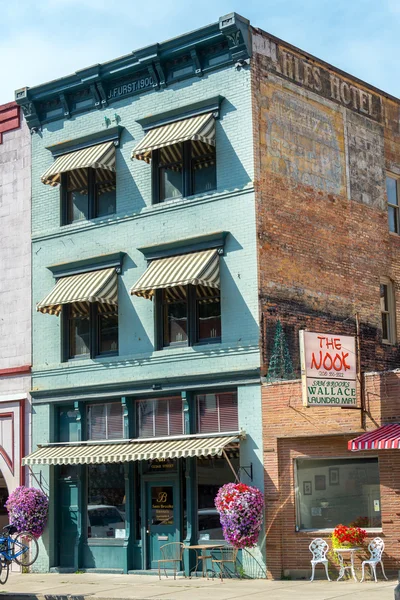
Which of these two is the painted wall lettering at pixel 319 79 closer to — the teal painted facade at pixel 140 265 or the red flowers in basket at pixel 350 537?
the teal painted facade at pixel 140 265

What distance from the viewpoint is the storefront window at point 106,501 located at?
2491 centimetres

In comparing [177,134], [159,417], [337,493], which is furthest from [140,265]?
[337,493]

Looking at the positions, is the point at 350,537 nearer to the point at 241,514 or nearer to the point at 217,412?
the point at 241,514

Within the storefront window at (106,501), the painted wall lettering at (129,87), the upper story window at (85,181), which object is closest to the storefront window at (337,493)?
the storefront window at (106,501)

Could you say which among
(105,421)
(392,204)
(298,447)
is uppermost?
(392,204)

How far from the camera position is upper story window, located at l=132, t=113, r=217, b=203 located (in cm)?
2405

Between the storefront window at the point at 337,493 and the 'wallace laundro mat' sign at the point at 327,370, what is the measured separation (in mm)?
1738

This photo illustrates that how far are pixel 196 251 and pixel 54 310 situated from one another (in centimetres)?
450

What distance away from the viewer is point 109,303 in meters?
25.4

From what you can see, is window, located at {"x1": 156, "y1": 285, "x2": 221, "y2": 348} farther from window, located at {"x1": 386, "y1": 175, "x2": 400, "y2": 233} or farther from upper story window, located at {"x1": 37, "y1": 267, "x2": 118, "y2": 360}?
window, located at {"x1": 386, "y1": 175, "x2": 400, "y2": 233}

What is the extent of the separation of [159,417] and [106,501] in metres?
2.61

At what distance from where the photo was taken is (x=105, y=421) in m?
25.6

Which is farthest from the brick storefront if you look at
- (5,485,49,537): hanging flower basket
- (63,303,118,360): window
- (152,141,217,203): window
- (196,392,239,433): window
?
(5,485,49,537): hanging flower basket

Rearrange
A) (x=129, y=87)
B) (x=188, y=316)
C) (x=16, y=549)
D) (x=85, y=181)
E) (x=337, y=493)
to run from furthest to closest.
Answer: (x=85, y=181)
(x=16, y=549)
(x=129, y=87)
(x=188, y=316)
(x=337, y=493)
